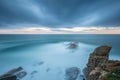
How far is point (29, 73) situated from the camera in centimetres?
2550

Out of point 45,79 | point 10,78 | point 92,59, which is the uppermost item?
point 92,59

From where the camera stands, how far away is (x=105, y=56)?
54.2 ft

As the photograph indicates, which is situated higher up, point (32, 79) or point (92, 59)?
point (92, 59)

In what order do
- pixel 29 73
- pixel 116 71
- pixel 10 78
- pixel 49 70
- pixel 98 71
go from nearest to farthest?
pixel 116 71, pixel 98 71, pixel 10 78, pixel 29 73, pixel 49 70

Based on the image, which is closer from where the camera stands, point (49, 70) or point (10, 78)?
point (10, 78)

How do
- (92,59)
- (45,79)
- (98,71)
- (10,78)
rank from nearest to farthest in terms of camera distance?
(98,71)
(10,78)
(92,59)
(45,79)

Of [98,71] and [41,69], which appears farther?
[41,69]

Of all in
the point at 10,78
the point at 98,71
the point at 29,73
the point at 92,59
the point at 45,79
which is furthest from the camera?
the point at 29,73

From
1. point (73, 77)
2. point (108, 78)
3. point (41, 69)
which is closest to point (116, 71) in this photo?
point (108, 78)

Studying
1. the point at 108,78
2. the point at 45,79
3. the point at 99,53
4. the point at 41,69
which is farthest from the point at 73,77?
the point at 108,78

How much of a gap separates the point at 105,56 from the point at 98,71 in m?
4.85

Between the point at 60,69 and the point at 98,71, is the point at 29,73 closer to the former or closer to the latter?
the point at 60,69

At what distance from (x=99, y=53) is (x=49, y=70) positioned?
14447 millimetres

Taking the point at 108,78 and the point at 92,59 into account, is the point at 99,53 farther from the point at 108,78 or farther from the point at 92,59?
the point at 108,78
